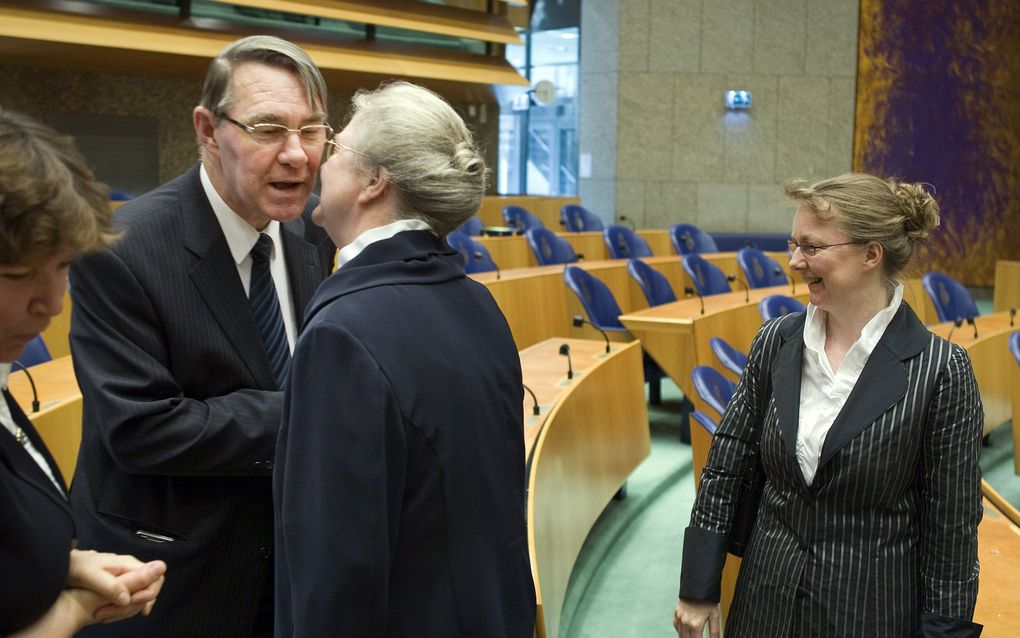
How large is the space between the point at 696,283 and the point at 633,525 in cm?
305

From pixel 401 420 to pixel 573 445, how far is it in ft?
8.57

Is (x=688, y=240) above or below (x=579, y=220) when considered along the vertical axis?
below

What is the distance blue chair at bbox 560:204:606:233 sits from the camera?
11.7 metres

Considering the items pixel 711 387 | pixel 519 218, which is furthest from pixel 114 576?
pixel 519 218

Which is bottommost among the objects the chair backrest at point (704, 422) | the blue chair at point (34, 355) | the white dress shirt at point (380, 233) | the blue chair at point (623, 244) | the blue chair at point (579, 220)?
the chair backrest at point (704, 422)

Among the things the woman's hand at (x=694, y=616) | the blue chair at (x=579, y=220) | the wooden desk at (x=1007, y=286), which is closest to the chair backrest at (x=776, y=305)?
the woman's hand at (x=694, y=616)

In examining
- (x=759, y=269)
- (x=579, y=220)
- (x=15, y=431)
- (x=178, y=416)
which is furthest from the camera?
(x=579, y=220)

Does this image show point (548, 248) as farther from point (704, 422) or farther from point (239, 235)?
point (239, 235)

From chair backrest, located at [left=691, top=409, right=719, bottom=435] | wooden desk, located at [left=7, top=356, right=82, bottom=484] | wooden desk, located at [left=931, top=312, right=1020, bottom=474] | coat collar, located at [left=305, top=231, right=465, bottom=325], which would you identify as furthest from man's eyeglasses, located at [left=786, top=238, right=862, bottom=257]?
wooden desk, located at [left=931, top=312, right=1020, bottom=474]

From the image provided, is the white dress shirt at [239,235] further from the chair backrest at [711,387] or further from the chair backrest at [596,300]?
the chair backrest at [596,300]

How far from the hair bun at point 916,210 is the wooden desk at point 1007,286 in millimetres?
8872

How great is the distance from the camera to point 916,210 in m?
1.86

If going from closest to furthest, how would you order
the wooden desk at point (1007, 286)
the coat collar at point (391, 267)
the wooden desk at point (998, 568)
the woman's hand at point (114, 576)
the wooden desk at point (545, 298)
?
the woman's hand at point (114, 576) → the coat collar at point (391, 267) → the wooden desk at point (998, 568) → the wooden desk at point (545, 298) → the wooden desk at point (1007, 286)

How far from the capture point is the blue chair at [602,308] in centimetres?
661
